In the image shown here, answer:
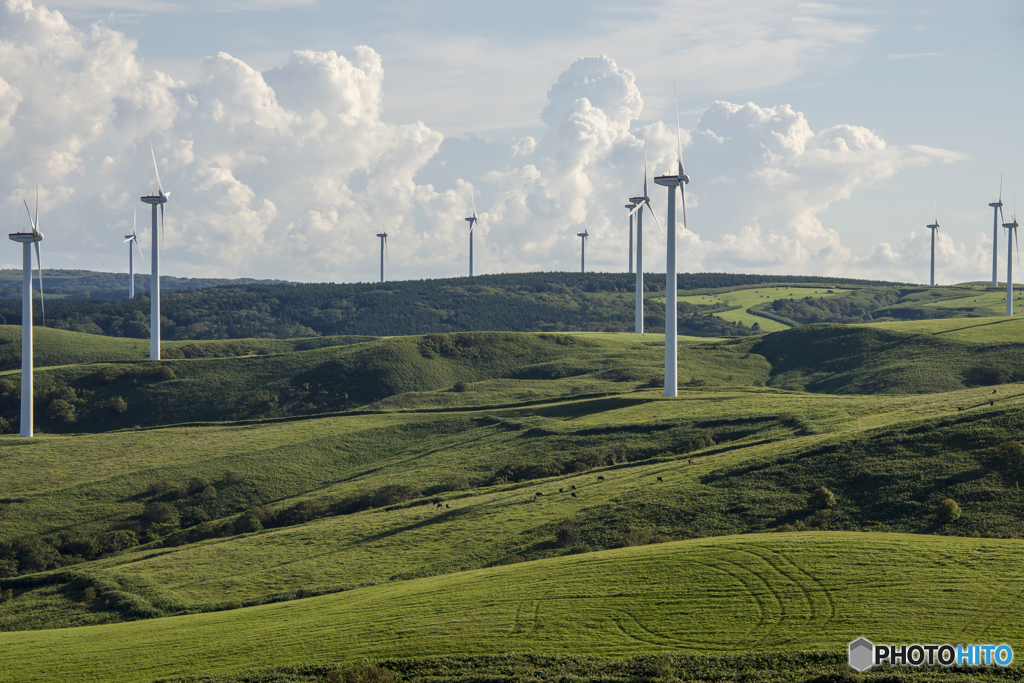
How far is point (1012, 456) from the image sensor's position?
6162 cm

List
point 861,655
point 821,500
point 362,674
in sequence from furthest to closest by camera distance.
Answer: point 821,500
point 362,674
point 861,655

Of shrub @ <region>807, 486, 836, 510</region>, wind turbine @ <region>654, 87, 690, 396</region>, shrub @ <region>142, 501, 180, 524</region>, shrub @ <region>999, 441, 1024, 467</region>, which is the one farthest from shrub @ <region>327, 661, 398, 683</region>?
wind turbine @ <region>654, 87, 690, 396</region>

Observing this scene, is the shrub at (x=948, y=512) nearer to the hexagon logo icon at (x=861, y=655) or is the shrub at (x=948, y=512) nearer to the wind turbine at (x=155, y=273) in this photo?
the hexagon logo icon at (x=861, y=655)

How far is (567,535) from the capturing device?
6069cm

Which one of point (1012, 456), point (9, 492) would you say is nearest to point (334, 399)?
point (9, 492)

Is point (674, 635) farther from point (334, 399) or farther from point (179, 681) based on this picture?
point (334, 399)

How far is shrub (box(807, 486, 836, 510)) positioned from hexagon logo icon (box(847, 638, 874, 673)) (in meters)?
25.5

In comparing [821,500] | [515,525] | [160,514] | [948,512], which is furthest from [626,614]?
[160,514]

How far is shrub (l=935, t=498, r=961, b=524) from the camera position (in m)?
54.6

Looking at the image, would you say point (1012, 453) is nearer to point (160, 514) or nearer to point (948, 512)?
point (948, 512)

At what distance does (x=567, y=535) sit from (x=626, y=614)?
18.7 metres

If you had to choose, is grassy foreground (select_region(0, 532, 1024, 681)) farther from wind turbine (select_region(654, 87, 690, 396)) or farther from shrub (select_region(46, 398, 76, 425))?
shrub (select_region(46, 398, 76, 425))

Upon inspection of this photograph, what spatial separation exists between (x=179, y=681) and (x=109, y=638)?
442 inches

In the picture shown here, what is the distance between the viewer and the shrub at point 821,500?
60156 millimetres
